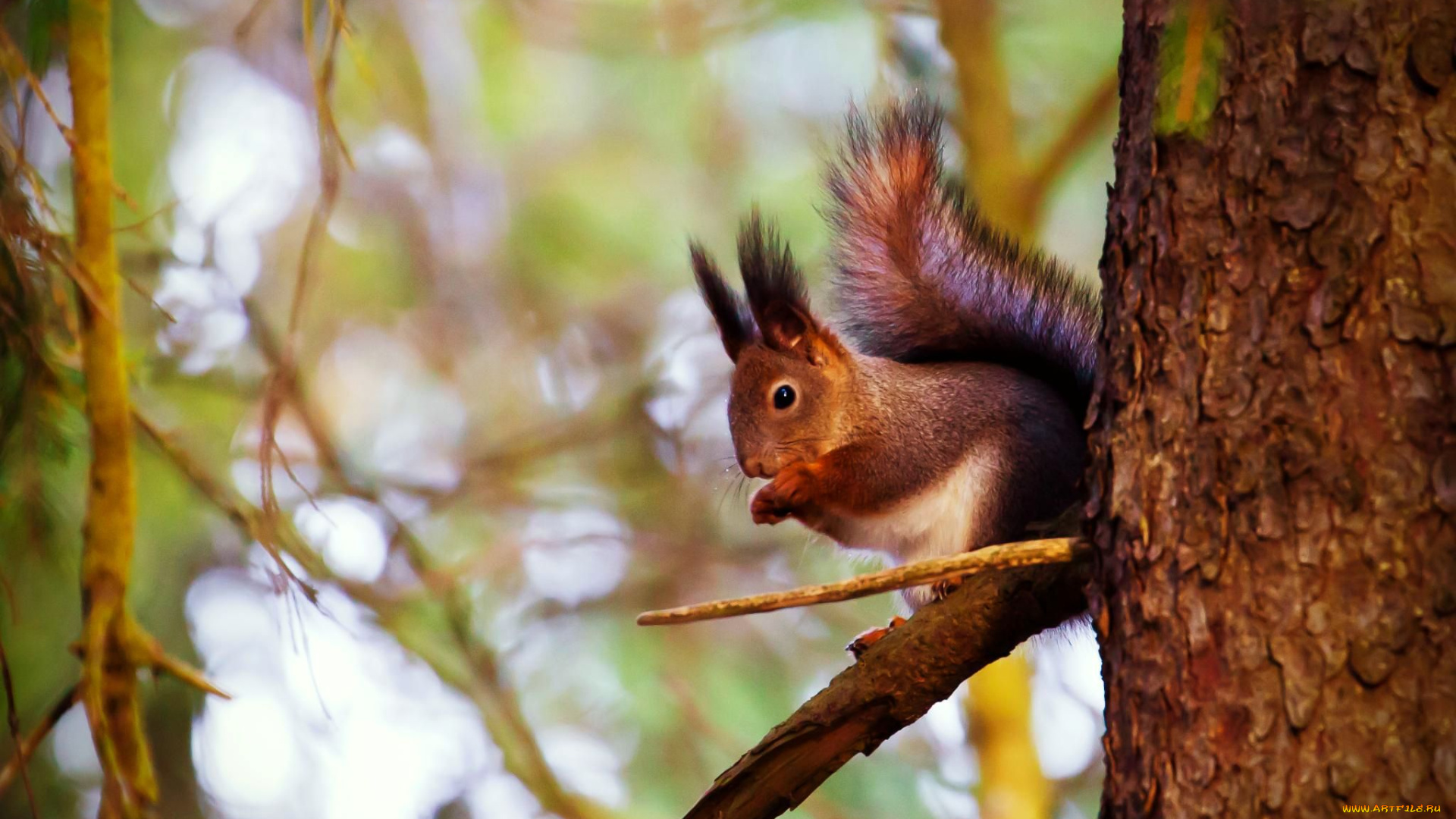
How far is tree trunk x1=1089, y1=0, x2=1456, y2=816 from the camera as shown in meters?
0.92

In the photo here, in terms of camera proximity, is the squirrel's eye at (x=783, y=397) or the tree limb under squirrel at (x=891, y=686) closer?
the tree limb under squirrel at (x=891, y=686)

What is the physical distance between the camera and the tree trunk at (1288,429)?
924 mm

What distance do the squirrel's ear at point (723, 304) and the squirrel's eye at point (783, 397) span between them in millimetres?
147

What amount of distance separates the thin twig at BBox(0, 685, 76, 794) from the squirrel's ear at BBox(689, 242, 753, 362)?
1.14 meters

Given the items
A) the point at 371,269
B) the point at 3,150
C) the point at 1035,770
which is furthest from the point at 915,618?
the point at 371,269

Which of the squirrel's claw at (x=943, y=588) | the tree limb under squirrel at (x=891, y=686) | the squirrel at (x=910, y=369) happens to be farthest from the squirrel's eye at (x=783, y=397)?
the tree limb under squirrel at (x=891, y=686)

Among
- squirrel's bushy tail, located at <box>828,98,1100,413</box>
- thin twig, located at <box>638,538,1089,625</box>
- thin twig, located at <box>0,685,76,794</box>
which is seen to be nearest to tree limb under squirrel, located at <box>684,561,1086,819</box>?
thin twig, located at <box>638,538,1089,625</box>

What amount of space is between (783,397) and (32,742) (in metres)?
1.30

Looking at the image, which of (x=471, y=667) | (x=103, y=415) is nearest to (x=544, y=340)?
(x=471, y=667)

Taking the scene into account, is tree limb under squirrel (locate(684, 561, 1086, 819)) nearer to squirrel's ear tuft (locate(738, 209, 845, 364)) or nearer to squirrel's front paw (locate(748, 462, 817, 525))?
squirrel's front paw (locate(748, 462, 817, 525))

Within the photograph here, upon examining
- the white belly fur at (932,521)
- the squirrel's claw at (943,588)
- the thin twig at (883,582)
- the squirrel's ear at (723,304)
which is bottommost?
the squirrel's claw at (943,588)

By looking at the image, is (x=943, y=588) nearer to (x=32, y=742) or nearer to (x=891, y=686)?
(x=891, y=686)

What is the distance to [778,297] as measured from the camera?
81.0 inches

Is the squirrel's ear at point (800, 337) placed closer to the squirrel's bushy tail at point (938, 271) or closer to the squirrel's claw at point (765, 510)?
the squirrel's bushy tail at point (938, 271)
